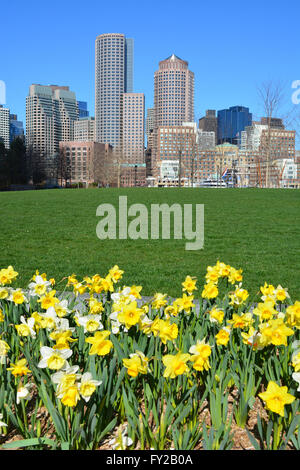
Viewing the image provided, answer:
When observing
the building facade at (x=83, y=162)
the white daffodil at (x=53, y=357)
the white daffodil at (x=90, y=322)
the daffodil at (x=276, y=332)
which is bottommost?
the white daffodil at (x=53, y=357)

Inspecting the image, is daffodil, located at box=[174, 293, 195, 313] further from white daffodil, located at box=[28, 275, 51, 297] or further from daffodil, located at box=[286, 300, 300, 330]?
white daffodil, located at box=[28, 275, 51, 297]

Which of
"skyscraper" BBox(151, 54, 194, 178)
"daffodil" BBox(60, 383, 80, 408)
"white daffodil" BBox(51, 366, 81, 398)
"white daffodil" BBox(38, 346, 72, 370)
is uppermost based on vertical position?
"skyscraper" BBox(151, 54, 194, 178)

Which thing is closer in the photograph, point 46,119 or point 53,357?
point 53,357

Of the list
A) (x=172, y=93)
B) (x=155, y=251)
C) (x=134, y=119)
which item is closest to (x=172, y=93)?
(x=172, y=93)

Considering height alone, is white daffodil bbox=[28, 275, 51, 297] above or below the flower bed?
above

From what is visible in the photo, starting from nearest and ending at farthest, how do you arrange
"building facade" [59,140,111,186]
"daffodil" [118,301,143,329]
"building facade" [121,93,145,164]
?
"daffodil" [118,301,143,329] → "building facade" [59,140,111,186] → "building facade" [121,93,145,164]

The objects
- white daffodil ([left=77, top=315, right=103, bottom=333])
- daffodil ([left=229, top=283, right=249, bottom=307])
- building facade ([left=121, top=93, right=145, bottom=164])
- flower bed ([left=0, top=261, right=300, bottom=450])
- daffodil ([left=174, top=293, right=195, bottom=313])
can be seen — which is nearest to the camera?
flower bed ([left=0, top=261, right=300, bottom=450])

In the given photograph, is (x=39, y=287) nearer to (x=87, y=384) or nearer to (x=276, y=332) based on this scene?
(x=87, y=384)

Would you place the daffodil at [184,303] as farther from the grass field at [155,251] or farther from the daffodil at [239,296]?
the grass field at [155,251]

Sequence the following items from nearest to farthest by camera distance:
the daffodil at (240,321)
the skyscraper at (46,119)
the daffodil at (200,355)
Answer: the daffodil at (200,355)
the daffodil at (240,321)
the skyscraper at (46,119)

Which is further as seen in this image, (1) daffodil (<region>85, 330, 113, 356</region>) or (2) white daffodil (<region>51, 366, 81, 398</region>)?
(1) daffodil (<region>85, 330, 113, 356</region>)

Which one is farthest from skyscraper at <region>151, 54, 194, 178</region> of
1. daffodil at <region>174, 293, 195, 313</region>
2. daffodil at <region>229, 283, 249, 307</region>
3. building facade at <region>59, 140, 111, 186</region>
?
daffodil at <region>174, 293, 195, 313</region>

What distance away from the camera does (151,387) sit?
7.27 ft

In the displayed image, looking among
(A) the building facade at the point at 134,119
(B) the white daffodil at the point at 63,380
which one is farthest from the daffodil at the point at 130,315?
(A) the building facade at the point at 134,119
